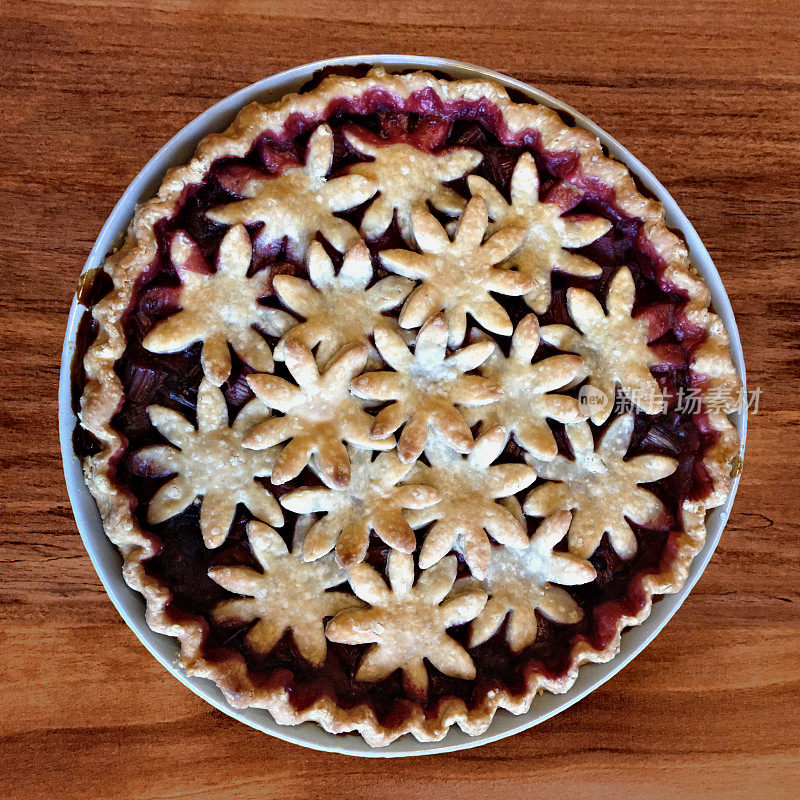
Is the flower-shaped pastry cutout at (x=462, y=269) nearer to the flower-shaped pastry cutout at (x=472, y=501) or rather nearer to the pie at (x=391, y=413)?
the pie at (x=391, y=413)

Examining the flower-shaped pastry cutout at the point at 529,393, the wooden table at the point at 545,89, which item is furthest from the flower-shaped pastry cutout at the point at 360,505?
the wooden table at the point at 545,89

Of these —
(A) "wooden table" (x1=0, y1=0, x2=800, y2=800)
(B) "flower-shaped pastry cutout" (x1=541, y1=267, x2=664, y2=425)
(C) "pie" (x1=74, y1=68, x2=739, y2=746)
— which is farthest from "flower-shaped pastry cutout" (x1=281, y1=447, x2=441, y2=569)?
(A) "wooden table" (x1=0, y1=0, x2=800, y2=800)

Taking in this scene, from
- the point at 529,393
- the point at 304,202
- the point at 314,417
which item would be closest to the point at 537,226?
the point at 529,393

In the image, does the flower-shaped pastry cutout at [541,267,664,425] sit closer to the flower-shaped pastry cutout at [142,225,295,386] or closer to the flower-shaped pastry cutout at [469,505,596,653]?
the flower-shaped pastry cutout at [469,505,596,653]

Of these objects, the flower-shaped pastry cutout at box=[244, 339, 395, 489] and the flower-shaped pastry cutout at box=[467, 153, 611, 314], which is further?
the flower-shaped pastry cutout at box=[467, 153, 611, 314]

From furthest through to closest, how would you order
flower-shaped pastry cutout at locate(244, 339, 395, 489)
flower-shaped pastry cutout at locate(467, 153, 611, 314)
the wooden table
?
1. the wooden table
2. flower-shaped pastry cutout at locate(467, 153, 611, 314)
3. flower-shaped pastry cutout at locate(244, 339, 395, 489)
